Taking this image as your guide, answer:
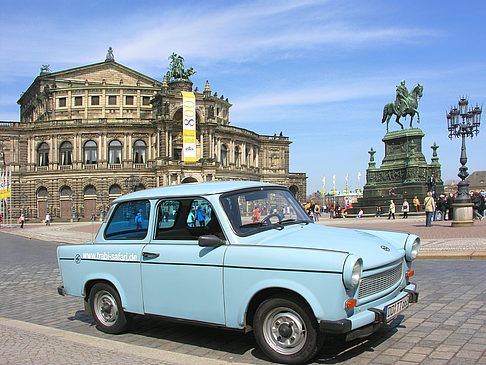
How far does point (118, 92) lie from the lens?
7038 cm

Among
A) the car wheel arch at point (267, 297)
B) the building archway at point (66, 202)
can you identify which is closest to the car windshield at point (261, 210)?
the car wheel arch at point (267, 297)

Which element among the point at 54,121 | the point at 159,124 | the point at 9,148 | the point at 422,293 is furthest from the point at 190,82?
the point at 422,293

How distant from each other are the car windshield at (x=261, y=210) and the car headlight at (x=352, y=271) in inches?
48.3

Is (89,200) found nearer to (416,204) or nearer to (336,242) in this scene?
(416,204)

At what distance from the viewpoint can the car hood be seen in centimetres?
438

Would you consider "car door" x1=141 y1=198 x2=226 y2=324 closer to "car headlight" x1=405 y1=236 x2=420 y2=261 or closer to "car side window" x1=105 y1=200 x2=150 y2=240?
"car side window" x1=105 y1=200 x2=150 y2=240

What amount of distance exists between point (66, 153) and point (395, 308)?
65.2 meters

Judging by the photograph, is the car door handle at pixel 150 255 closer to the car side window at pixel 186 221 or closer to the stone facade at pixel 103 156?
the car side window at pixel 186 221

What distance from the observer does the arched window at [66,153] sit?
64.1 m

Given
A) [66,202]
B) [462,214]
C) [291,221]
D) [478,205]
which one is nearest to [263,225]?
[291,221]

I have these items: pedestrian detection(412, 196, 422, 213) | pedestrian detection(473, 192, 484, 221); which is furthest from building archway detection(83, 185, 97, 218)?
pedestrian detection(473, 192, 484, 221)

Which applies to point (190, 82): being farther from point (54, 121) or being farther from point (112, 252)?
point (112, 252)

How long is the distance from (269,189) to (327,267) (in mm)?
1742

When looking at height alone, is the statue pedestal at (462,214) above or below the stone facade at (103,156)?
below
